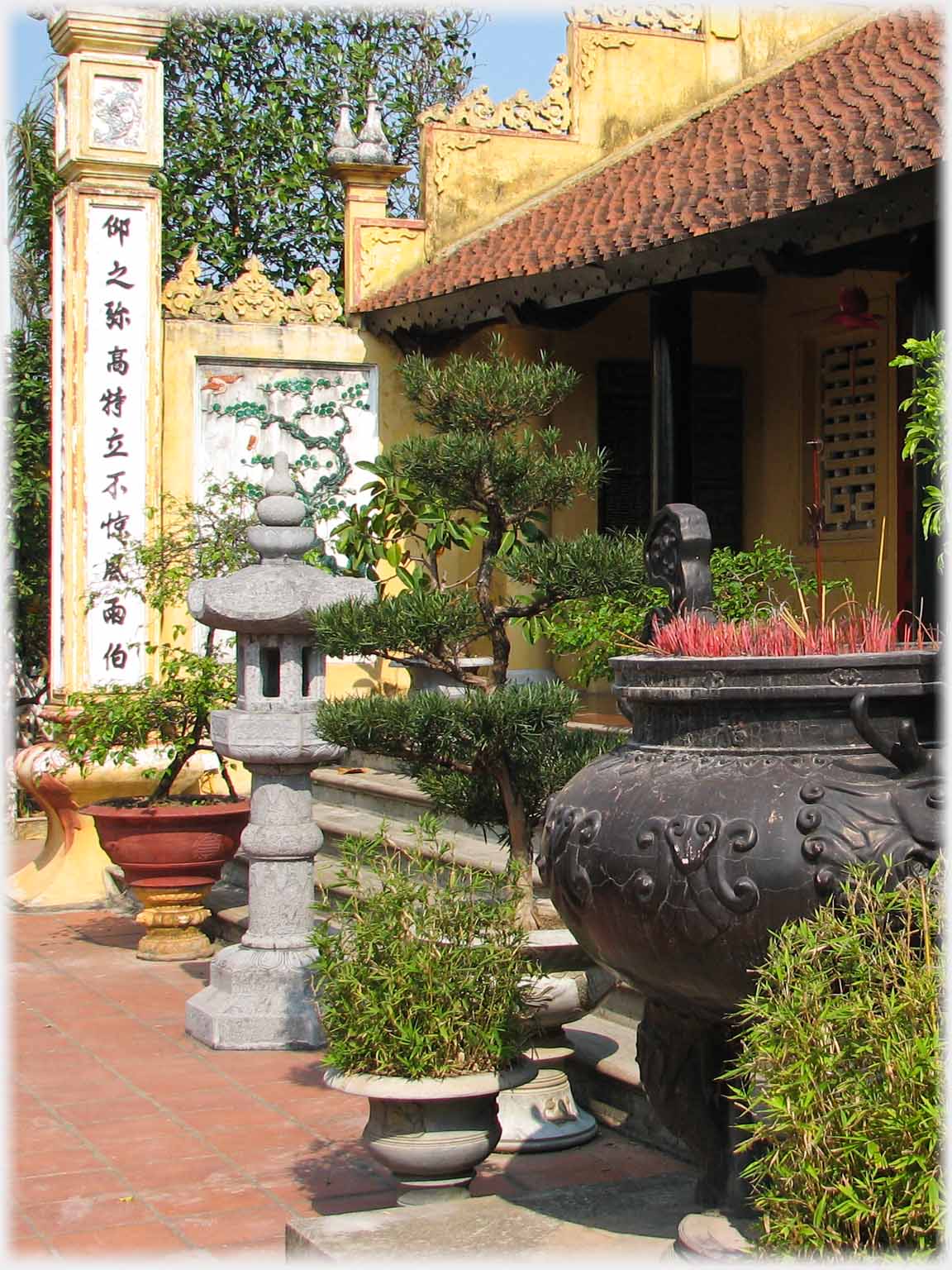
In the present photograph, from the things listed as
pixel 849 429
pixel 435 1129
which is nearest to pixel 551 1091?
pixel 435 1129

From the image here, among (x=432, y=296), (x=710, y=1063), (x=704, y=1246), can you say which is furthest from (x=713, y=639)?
(x=432, y=296)

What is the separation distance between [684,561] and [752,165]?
5716 millimetres

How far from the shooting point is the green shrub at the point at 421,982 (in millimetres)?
4180

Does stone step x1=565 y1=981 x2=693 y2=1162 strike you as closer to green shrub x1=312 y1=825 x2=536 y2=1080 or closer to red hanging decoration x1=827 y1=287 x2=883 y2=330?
green shrub x1=312 y1=825 x2=536 y2=1080

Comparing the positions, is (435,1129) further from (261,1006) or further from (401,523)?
(261,1006)

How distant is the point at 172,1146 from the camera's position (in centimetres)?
542

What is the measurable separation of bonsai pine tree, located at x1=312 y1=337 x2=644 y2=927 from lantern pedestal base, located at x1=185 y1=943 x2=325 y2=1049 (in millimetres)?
1424

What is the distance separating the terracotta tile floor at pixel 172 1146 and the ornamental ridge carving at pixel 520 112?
24.1 feet

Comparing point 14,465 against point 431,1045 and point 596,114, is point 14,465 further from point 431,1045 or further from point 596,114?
point 431,1045

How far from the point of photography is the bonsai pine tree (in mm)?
5258

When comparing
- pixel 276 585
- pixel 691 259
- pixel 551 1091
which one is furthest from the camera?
pixel 691 259

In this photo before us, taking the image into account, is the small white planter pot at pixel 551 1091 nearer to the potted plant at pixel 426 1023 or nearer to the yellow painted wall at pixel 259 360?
the potted plant at pixel 426 1023

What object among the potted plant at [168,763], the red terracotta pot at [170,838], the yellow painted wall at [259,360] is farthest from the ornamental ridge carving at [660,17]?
the red terracotta pot at [170,838]

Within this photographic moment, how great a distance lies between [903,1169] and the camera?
2775 mm
